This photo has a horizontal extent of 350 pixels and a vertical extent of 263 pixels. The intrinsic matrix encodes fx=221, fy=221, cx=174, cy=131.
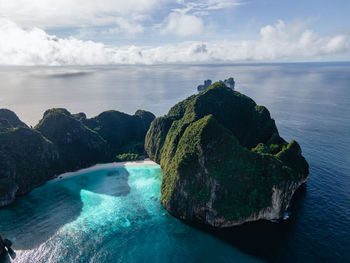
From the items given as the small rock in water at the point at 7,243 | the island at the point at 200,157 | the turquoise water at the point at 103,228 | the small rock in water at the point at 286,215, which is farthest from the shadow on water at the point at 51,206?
the small rock in water at the point at 286,215

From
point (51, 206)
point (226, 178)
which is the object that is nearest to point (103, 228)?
point (51, 206)

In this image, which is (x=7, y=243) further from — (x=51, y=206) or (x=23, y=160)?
(x=23, y=160)

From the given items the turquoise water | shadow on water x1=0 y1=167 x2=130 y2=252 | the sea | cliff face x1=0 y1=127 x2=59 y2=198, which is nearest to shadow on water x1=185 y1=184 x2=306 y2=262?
the sea

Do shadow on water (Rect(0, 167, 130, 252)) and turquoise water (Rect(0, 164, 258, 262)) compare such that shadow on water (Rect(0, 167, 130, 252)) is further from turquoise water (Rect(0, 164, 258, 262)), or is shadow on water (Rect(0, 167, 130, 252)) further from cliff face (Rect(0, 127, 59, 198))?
cliff face (Rect(0, 127, 59, 198))

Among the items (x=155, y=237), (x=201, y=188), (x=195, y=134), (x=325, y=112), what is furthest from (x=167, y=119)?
(x=325, y=112)

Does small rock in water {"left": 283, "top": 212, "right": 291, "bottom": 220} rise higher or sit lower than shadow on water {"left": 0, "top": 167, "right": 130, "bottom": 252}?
higher
